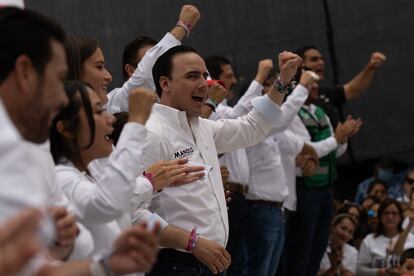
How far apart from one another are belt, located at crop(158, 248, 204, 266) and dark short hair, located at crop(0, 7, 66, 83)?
1.98m

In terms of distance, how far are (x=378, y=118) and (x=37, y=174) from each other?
663 cm

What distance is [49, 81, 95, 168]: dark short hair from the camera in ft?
10.3

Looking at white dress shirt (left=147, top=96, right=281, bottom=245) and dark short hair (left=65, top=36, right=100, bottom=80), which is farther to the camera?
white dress shirt (left=147, top=96, right=281, bottom=245)

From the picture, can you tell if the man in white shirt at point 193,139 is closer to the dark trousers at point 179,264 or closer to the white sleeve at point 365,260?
the dark trousers at point 179,264

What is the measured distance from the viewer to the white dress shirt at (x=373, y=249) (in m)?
7.97

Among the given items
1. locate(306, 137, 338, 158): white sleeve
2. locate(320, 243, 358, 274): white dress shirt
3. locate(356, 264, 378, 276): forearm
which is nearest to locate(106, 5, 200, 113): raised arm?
locate(306, 137, 338, 158): white sleeve

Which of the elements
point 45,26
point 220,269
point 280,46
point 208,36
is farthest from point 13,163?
point 280,46

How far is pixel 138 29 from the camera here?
6.41 m

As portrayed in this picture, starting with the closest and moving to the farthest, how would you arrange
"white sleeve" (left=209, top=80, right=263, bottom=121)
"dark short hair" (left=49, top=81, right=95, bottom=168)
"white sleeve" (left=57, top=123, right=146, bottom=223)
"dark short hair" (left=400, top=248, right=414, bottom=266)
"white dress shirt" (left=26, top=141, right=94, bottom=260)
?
"white dress shirt" (left=26, top=141, right=94, bottom=260) < "white sleeve" (left=57, top=123, right=146, bottom=223) < "dark short hair" (left=49, top=81, right=95, bottom=168) < "white sleeve" (left=209, top=80, right=263, bottom=121) < "dark short hair" (left=400, top=248, right=414, bottom=266)

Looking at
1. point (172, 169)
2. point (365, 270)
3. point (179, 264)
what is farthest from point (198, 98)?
point (365, 270)

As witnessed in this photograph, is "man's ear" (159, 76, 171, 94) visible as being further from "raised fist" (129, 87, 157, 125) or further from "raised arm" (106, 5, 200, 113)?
"raised fist" (129, 87, 157, 125)

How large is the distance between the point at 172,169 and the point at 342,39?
447 cm

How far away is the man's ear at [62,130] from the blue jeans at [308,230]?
3900 millimetres

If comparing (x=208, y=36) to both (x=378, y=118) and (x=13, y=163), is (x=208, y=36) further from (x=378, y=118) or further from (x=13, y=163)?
(x=13, y=163)
